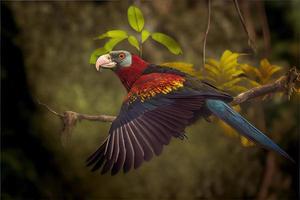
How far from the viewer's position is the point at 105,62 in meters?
1.27

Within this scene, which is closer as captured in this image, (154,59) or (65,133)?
(65,133)

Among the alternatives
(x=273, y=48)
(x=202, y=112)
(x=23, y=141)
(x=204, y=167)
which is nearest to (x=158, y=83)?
(x=202, y=112)

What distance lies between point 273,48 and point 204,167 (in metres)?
0.73

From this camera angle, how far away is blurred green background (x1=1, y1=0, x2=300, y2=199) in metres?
2.42

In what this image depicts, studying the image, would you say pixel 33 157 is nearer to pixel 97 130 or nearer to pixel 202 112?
pixel 97 130

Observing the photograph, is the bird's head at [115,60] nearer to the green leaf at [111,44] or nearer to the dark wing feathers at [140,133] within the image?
the green leaf at [111,44]

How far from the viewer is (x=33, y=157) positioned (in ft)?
8.53

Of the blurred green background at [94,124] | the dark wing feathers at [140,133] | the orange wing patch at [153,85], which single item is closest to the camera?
the dark wing feathers at [140,133]

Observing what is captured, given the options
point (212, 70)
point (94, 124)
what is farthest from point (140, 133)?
point (94, 124)

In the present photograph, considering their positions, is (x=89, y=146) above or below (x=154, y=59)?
below

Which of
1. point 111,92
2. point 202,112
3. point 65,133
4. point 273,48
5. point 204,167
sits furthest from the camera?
point 273,48

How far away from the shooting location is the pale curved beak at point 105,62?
4.11 ft

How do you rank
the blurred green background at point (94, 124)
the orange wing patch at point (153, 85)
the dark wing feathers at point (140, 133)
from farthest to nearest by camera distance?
the blurred green background at point (94, 124), the orange wing patch at point (153, 85), the dark wing feathers at point (140, 133)

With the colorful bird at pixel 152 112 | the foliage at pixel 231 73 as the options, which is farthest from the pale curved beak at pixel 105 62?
the foliage at pixel 231 73
